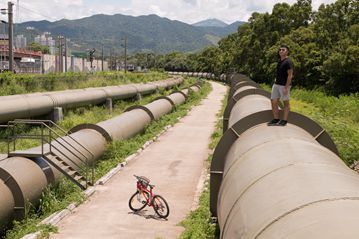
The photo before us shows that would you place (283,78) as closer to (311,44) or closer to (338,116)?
(338,116)

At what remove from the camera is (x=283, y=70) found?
10328mm

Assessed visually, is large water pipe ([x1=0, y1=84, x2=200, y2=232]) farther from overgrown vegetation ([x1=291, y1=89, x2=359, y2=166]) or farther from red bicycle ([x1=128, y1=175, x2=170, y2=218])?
overgrown vegetation ([x1=291, y1=89, x2=359, y2=166])

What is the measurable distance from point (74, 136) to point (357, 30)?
29.4m

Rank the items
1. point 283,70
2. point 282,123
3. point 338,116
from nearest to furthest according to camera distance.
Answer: point 282,123 → point 283,70 → point 338,116

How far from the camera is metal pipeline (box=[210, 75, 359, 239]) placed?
4.13 meters

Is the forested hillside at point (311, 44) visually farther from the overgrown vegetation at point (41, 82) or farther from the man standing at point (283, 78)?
the man standing at point (283, 78)

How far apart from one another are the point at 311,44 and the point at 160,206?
4137cm

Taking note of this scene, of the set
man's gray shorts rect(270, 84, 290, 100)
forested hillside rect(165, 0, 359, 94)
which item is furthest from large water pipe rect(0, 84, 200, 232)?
forested hillside rect(165, 0, 359, 94)

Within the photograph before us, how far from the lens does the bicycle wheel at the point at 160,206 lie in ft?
A: 42.4

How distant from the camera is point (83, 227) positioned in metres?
12.2

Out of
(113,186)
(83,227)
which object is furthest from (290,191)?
(113,186)

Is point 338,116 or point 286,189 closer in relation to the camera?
point 286,189

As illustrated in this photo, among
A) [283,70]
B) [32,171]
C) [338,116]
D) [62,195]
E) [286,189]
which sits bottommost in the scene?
[62,195]

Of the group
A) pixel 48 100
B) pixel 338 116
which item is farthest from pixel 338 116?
pixel 48 100
